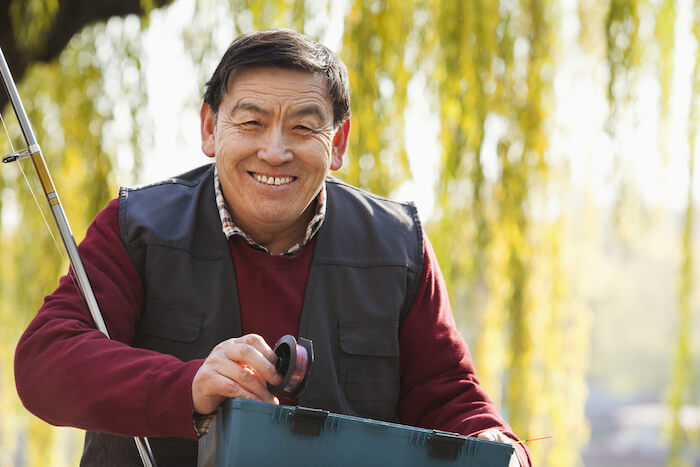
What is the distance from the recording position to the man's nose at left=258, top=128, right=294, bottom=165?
1579 mm

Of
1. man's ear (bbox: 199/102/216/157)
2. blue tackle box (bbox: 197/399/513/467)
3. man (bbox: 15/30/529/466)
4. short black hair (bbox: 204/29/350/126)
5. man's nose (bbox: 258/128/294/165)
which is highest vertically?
short black hair (bbox: 204/29/350/126)

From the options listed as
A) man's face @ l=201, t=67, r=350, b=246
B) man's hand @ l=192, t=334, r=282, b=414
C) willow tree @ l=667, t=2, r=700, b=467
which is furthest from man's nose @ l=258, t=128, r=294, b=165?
willow tree @ l=667, t=2, r=700, b=467

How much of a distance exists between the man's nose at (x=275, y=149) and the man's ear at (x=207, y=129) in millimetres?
203

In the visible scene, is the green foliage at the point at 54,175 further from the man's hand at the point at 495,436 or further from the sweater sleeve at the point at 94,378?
the man's hand at the point at 495,436

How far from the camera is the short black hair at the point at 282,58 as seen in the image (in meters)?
1.59

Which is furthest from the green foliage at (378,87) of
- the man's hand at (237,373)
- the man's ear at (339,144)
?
the man's hand at (237,373)

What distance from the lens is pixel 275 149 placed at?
5.18ft

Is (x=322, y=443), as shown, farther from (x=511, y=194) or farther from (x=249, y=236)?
(x=511, y=194)

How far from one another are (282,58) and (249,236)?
0.35m

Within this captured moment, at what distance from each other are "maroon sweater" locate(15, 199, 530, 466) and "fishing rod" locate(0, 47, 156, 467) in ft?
0.12

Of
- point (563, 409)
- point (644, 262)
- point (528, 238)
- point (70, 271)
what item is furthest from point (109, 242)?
point (644, 262)

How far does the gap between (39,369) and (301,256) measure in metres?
0.55

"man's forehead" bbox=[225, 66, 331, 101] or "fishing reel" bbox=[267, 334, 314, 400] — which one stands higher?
"man's forehead" bbox=[225, 66, 331, 101]

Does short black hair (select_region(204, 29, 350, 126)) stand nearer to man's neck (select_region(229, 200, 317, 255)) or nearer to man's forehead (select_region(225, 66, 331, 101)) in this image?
man's forehead (select_region(225, 66, 331, 101))
